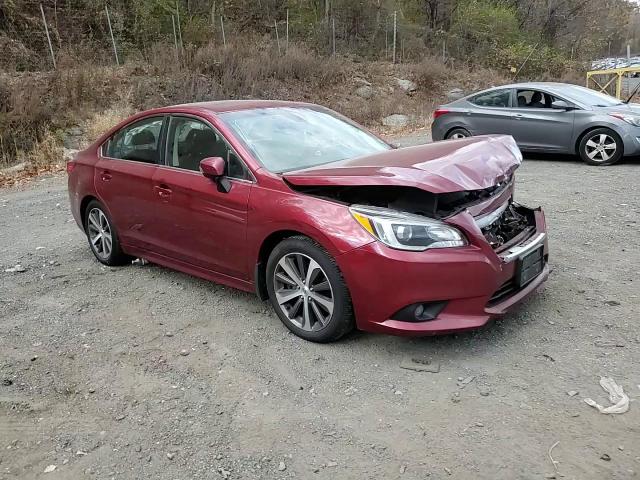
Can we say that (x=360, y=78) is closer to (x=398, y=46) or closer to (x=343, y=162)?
(x=398, y=46)

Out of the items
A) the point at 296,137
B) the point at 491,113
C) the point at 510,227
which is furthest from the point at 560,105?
the point at 296,137

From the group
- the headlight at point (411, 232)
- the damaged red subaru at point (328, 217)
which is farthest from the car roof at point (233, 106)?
the headlight at point (411, 232)

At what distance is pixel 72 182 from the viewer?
19.6ft

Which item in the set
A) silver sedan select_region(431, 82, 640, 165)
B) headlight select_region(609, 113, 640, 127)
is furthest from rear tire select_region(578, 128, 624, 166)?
headlight select_region(609, 113, 640, 127)

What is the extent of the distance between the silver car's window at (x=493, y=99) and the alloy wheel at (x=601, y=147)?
5.59 ft

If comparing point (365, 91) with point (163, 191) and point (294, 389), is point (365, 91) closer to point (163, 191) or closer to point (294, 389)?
point (163, 191)

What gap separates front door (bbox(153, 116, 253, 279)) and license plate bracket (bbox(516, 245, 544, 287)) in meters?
1.81

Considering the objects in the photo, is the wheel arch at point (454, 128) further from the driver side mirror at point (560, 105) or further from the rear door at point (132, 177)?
the rear door at point (132, 177)

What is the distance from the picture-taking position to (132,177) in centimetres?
504

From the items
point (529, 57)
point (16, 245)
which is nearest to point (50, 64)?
point (16, 245)

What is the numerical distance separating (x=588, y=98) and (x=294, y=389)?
28.0 ft

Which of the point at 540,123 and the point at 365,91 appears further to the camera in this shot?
the point at 365,91

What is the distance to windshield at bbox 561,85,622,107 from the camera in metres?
9.63

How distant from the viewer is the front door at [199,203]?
4.16 metres
